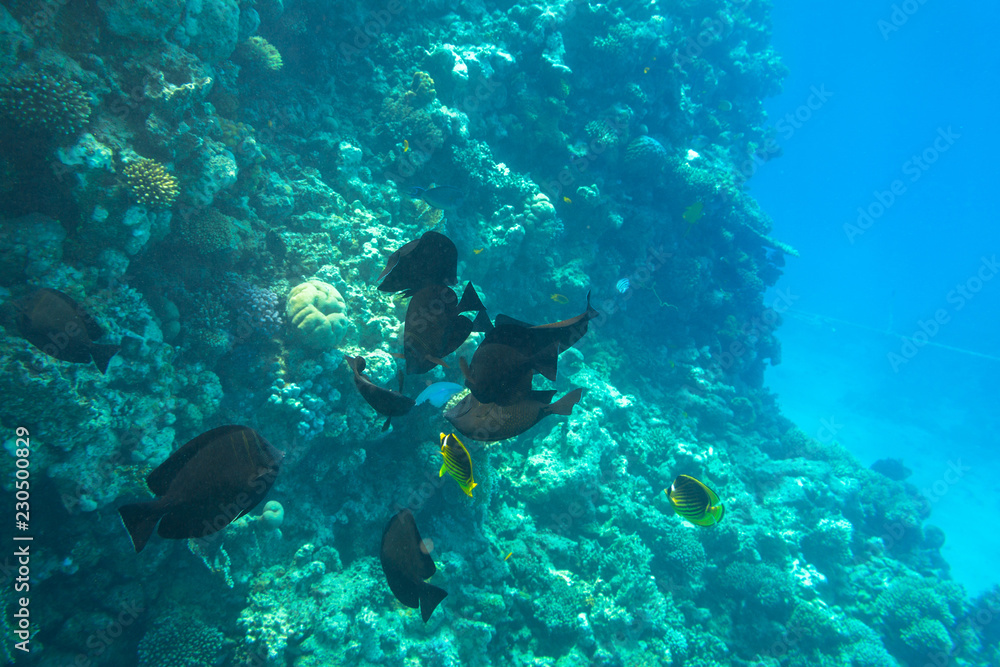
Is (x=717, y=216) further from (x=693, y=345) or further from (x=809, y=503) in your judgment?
(x=809, y=503)

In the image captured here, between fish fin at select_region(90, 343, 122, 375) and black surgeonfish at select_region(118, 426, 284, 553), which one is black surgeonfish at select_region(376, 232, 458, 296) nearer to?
black surgeonfish at select_region(118, 426, 284, 553)

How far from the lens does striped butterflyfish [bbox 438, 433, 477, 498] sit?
254cm

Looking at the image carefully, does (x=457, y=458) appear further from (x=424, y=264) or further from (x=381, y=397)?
(x=424, y=264)

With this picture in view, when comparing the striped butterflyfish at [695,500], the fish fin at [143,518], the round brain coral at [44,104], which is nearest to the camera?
the fish fin at [143,518]

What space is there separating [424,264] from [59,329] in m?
3.07

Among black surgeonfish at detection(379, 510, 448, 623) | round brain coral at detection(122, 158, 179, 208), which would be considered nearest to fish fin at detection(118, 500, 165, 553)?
black surgeonfish at detection(379, 510, 448, 623)

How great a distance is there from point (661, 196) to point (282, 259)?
37.8ft

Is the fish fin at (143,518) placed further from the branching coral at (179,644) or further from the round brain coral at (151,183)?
the round brain coral at (151,183)

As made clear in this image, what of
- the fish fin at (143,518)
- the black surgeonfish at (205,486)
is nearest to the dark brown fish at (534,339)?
the black surgeonfish at (205,486)

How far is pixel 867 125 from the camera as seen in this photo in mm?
82375

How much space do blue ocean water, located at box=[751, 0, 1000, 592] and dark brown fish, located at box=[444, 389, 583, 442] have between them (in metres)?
20.9

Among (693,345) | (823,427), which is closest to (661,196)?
(693,345)

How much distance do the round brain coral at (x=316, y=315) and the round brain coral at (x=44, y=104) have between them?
8.80 feet

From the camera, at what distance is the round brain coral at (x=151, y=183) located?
14.7 feet
